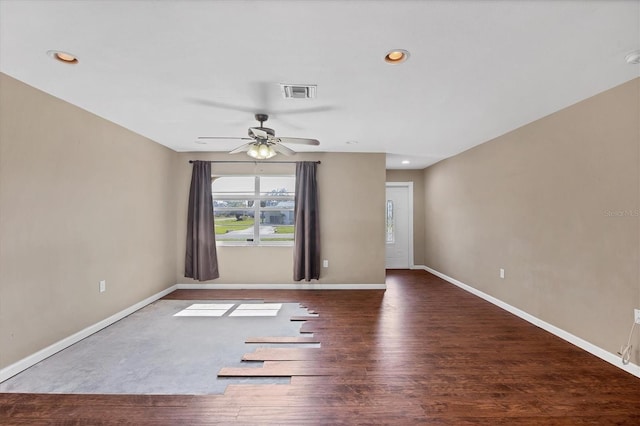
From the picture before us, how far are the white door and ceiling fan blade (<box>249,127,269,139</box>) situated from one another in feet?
13.6

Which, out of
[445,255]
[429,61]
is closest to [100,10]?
[429,61]

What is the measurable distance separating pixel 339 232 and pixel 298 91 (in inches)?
111

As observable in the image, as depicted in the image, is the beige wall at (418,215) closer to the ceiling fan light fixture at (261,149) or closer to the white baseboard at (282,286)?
the white baseboard at (282,286)

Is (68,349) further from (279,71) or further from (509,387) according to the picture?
(509,387)

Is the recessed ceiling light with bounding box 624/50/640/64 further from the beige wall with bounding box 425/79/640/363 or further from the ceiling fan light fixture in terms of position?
the ceiling fan light fixture

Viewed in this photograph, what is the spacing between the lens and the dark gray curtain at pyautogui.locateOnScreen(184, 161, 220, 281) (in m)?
4.55

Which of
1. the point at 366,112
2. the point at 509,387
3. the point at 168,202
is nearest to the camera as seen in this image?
the point at 509,387

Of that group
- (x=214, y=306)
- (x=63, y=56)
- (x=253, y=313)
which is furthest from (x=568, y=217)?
(x=63, y=56)

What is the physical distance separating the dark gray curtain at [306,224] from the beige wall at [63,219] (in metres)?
2.27

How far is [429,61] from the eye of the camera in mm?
1920

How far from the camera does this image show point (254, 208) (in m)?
4.86

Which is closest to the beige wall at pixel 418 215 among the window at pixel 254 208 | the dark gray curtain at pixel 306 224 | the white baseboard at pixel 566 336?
the white baseboard at pixel 566 336

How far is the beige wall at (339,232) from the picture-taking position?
4719 mm

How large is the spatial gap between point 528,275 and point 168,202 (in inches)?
210
